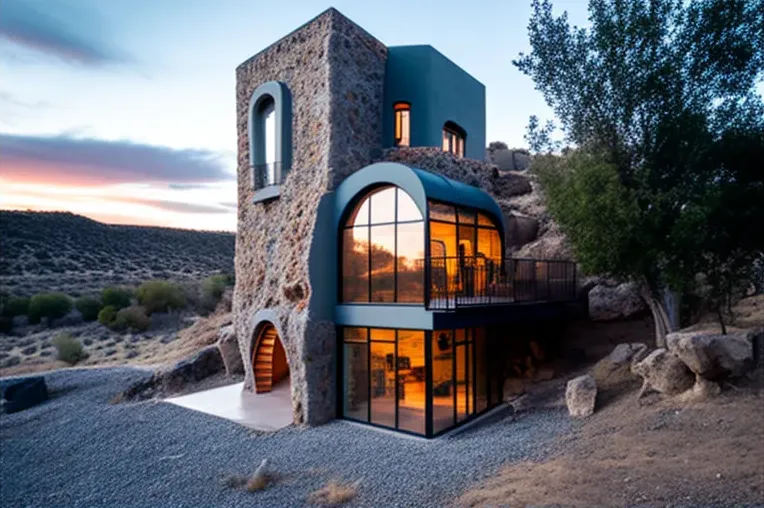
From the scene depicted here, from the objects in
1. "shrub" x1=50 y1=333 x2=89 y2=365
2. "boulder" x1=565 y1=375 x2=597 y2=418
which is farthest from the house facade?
"shrub" x1=50 y1=333 x2=89 y2=365

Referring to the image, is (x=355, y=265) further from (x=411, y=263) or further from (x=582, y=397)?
(x=582, y=397)

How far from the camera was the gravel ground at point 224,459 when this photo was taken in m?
8.00

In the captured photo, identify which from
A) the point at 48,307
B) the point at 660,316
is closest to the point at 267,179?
the point at 660,316

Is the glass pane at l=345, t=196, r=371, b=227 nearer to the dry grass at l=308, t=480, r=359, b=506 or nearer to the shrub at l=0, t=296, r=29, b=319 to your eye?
the dry grass at l=308, t=480, r=359, b=506

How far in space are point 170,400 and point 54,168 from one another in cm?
1542

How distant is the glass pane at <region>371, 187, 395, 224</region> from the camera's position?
11.3 m

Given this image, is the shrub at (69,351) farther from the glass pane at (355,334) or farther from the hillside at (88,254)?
the glass pane at (355,334)

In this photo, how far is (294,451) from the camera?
9828mm

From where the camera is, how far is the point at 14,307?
34.3 m

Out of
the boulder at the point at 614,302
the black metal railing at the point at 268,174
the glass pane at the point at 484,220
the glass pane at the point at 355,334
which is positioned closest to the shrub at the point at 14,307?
the black metal railing at the point at 268,174

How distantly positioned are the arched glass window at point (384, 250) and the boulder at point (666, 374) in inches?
188

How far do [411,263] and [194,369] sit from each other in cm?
1035

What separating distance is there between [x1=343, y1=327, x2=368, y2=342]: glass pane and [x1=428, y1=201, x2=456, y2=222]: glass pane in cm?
327

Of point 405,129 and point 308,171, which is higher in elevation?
point 405,129
